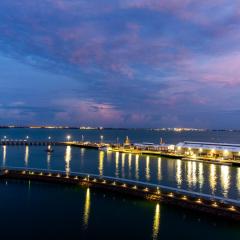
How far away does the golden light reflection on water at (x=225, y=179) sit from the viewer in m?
37.9

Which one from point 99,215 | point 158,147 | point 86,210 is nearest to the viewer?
point 99,215

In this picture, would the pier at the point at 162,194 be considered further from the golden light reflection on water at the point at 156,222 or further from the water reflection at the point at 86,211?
the water reflection at the point at 86,211

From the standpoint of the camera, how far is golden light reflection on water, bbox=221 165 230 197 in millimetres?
37906

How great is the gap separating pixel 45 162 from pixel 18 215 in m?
38.1

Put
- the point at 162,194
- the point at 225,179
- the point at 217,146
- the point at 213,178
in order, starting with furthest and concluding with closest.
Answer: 1. the point at 217,146
2. the point at 213,178
3. the point at 225,179
4. the point at 162,194

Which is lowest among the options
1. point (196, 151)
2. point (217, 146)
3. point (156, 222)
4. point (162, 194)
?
point (156, 222)

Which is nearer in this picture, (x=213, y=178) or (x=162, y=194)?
(x=162, y=194)

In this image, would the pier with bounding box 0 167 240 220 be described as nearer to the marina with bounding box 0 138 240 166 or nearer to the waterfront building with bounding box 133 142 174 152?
the marina with bounding box 0 138 240 166

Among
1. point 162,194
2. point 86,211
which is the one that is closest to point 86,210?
point 86,211

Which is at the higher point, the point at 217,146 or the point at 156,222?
the point at 217,146

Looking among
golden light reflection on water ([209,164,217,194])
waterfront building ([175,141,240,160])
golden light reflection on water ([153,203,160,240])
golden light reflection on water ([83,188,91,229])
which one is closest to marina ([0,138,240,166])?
waterfront building ([175,141,240,160])

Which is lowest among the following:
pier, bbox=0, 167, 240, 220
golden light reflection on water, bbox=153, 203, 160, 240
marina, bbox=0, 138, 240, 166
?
golden light reflection on water, bbox=153, 203, 160, 240

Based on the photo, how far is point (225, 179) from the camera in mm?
45281

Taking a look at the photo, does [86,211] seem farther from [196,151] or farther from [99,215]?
[196,151]
